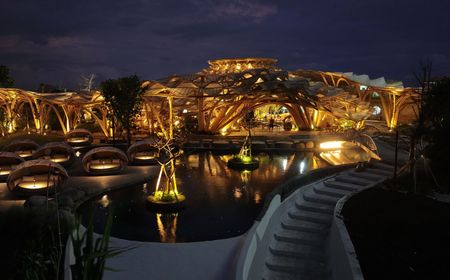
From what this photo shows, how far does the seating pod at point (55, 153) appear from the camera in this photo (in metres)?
21.7

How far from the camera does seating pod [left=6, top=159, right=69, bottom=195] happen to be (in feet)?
49.7

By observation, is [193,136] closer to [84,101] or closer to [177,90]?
[177,90]

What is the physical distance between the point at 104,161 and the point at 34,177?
4.35 m

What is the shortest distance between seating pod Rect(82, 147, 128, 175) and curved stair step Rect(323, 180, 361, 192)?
1062 cm

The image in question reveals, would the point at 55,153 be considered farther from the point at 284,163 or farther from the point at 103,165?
the point at 284,163

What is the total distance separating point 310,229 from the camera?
40.3 feet

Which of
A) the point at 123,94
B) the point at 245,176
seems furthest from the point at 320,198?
the point at 123,94

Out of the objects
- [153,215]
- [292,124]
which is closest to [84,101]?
[292,124]

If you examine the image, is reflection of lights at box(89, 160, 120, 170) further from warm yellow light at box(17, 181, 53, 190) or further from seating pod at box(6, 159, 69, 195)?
warm yellow light at box(17, 181, 53, 190)

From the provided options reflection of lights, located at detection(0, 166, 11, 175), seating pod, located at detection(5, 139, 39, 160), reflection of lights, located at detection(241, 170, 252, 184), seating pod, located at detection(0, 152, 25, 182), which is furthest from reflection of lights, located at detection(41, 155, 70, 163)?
reflection of lights, located at detection(241, 170, 252, 184)

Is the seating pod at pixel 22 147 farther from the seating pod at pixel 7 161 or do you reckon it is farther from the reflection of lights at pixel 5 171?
the reflection of lights at pixel 5 171

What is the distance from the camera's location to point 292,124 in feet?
133

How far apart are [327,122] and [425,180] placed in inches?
971

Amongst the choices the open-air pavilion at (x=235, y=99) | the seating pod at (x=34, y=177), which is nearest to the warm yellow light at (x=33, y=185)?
the seating pod at (x=34, y=177)
